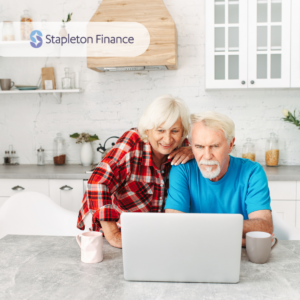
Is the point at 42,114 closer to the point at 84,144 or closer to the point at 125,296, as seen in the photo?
the point at 84,144

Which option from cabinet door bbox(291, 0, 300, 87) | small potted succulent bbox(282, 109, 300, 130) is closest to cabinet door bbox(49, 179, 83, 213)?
small potted succulent bbox(282, 109, 300, 130)

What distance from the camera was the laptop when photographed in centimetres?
99

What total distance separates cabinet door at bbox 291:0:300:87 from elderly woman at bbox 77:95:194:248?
1554 mm

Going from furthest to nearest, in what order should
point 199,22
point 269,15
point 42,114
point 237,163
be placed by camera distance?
point 42,114, point 199,22, point 269,15, point 237,163

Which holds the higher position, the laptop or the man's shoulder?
the man's shoulder

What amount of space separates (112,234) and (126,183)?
15.3 inches

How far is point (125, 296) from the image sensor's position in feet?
3.12

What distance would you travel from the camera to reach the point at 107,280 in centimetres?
105

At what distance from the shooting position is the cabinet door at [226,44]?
9.57 ft

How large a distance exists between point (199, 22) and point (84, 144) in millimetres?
1600

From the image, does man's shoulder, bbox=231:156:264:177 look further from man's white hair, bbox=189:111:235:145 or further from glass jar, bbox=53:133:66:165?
glass jar, bbox=53:133:66:165

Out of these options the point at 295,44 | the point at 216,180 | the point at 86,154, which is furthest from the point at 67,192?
the point at 295,44

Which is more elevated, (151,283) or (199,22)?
(199,22)

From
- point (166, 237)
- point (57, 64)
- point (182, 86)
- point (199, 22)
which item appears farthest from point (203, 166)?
point (57, 64)
